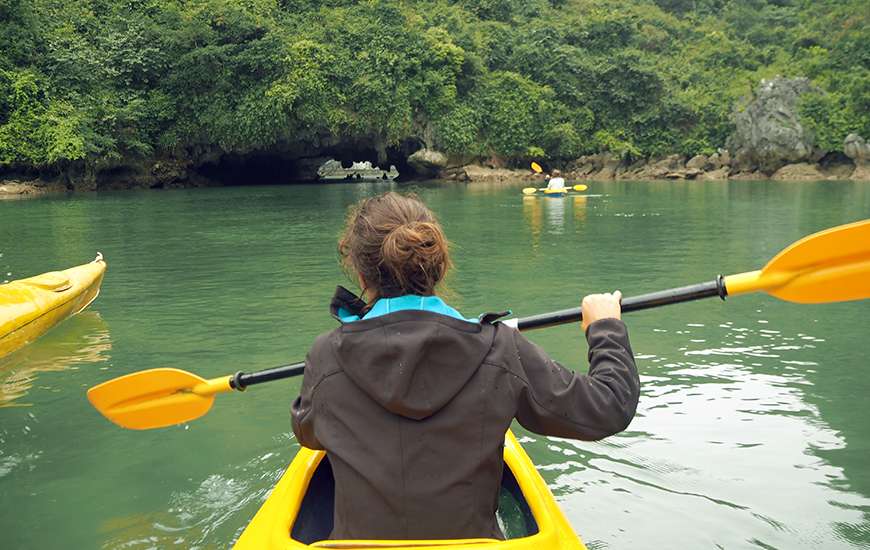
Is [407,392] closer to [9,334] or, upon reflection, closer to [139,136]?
[9,334]

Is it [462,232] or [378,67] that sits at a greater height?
[378,67]

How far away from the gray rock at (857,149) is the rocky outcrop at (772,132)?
1.38 metres

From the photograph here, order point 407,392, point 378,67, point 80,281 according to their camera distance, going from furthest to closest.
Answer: point 378,67, point 80,281, point 407,392

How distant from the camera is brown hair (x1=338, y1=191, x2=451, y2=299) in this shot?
1.48 m

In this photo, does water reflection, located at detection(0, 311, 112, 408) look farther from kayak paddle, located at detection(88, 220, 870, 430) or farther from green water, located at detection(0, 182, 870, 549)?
kayak paddle, located at detection(88, 220, 870, 430)

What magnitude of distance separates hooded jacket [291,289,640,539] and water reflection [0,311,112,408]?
3455 millimetres

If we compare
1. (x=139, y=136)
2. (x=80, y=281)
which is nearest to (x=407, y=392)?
(x=80, y=281)

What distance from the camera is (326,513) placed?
2.15m

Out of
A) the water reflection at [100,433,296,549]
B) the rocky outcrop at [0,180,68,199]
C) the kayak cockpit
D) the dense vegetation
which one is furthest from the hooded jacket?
the dense vegetation

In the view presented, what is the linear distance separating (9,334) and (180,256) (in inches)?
186

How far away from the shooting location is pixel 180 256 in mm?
9516

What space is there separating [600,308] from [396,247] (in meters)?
0.60

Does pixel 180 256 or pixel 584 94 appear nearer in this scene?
pixel 180 256

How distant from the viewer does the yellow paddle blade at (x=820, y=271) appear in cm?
237
